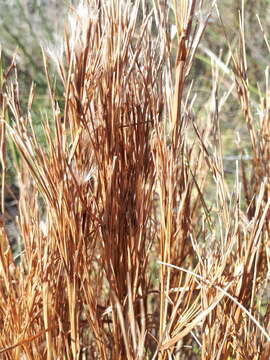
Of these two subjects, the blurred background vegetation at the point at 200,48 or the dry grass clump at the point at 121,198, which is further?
the blurred background vegetation at the point at 200,48

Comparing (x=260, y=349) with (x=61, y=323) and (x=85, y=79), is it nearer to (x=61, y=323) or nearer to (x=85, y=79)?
(x=61, y=323)

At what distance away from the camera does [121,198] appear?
3.64 ft

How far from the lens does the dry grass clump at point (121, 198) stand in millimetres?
1029

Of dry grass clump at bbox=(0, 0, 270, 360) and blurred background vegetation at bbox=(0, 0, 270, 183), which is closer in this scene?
dry grass clump at bbox=(0, 0, 270, 360)

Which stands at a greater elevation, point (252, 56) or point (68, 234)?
point (252, 56)

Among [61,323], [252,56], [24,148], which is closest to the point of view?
[24,148]

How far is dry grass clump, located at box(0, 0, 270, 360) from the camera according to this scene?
40.5 inches

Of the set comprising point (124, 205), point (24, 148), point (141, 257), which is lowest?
point (141, 257)

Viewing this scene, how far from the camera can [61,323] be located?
3.79 ft

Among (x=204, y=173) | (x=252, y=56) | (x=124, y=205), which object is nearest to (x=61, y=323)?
(x=124, y=205)

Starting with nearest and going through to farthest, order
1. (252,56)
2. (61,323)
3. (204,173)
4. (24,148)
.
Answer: (24,148) → (61,323) → (204,173) → (252,56)

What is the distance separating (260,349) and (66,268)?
38cm

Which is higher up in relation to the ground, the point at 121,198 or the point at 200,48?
the point at 200,48

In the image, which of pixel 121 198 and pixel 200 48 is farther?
pixel 200 48
